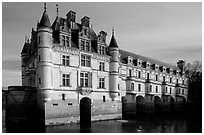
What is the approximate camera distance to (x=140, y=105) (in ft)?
106

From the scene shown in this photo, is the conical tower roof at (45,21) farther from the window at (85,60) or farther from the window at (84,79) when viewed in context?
the window at (84,79)

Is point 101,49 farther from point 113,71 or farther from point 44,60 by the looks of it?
point 44,60

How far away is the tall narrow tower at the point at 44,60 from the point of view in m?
18.7

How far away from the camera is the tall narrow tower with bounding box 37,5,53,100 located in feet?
61.3

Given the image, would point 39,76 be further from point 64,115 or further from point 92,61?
point 92,61

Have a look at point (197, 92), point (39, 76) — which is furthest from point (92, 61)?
point (197, 92)

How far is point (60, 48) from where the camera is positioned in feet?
65.3

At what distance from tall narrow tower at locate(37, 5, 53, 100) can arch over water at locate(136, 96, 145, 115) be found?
18.1 metres

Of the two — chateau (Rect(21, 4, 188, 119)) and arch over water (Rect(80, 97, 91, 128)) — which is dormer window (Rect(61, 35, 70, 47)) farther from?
arch over water (Rect(80, 97, 91, 128))

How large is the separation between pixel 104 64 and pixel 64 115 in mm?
7805

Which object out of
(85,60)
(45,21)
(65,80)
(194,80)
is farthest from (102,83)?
(194,80)

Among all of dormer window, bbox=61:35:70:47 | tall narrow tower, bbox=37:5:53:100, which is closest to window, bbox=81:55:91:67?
dormer window, bbox=61:35:70:47

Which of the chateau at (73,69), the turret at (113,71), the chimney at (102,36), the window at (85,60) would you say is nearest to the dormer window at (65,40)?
the chateau at (73,69)

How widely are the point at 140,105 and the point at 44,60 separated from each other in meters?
19.7
